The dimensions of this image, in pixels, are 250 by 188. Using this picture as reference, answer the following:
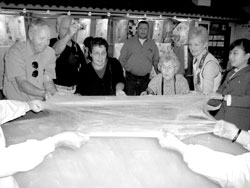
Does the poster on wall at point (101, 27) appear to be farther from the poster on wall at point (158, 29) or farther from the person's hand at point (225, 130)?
the person's hand at point (225, 130)

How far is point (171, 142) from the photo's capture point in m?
1.30

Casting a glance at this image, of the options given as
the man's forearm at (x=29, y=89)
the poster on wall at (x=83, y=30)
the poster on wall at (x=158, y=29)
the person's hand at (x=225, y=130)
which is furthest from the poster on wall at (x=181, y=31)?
the person's hand at (x=225, y=130)

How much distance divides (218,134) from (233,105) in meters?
0.82

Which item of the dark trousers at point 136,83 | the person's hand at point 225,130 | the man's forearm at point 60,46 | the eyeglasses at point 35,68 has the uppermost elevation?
the man's forearm at point 60,46

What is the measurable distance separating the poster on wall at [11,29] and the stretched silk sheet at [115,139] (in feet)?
9.90

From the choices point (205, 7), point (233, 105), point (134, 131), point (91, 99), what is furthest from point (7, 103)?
point (205, 7)

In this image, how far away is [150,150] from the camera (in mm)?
1371

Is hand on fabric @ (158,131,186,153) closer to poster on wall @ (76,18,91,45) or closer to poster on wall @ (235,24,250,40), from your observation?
poster on wall @ (76,18,91,45)

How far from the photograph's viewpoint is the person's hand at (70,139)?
4.00 feet

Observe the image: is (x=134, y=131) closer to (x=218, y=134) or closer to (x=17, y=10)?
(x=218, y=134)

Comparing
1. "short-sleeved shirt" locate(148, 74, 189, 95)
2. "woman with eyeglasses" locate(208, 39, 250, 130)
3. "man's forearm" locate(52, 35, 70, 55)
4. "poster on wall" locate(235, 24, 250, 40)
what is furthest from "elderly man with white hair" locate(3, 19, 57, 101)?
"poster on wall" locate(235, 24, 250, 40)

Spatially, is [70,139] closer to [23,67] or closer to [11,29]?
[23,67]

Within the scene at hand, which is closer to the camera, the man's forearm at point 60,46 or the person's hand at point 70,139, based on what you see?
the person's hand at point 70,139

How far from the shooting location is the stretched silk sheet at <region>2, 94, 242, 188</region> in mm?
1227
